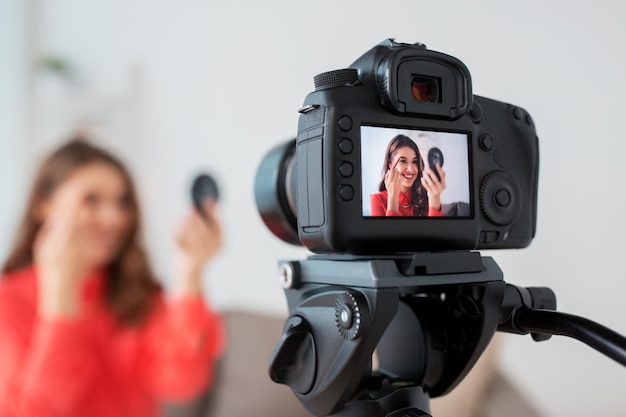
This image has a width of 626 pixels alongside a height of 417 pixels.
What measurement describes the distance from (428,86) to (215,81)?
125 cm

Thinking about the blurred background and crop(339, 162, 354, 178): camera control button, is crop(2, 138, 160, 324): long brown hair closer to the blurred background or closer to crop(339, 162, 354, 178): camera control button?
the blurred background

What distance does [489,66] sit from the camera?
0.76 meters

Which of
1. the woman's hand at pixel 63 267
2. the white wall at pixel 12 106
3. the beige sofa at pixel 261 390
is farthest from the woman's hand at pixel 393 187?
the white wall at pixel 12 106

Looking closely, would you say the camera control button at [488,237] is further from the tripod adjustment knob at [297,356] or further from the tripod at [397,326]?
the tripod adjustment knob at [297,356]

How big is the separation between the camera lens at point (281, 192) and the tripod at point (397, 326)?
54 mm

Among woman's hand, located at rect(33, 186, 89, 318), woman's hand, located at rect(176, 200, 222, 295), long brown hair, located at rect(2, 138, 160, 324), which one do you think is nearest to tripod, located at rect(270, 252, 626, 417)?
woman's hand, located at rect(33, 186, 89, 318)

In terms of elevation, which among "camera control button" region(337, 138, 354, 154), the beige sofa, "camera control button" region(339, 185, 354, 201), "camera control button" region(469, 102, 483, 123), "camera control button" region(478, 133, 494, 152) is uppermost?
"camera control button" region(469, 102, 483, 123)

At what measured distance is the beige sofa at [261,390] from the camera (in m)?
1.01

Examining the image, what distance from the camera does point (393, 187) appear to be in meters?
0.43

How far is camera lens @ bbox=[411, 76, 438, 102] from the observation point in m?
0.45

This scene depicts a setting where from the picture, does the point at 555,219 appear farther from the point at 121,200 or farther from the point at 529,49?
the point at 121,200

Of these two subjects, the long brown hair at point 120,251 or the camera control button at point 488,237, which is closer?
the camera control button at point 488,237

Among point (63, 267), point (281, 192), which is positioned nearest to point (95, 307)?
point (63, 267)

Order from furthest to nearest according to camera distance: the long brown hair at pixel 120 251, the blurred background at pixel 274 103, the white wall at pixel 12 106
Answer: the white wall at pixel 12 106, the long brown hair at pixel 120 251, the blurred background at pixel 274 103
